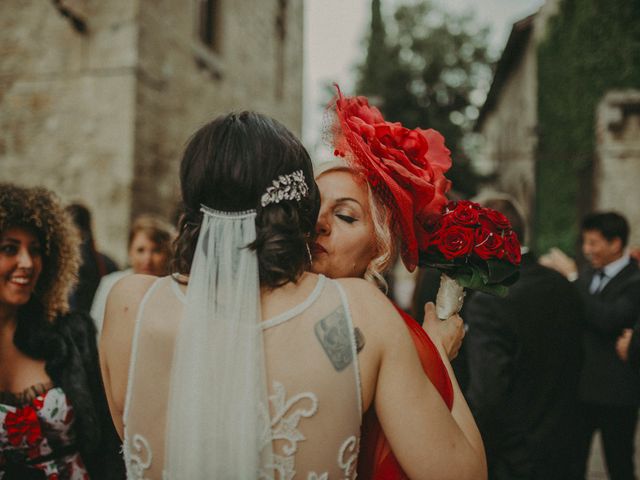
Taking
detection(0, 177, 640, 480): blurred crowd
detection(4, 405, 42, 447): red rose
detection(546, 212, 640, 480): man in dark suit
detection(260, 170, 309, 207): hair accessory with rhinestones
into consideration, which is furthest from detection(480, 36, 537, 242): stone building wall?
detection(260, 170, 309, 207): hair accessory with rhinestones

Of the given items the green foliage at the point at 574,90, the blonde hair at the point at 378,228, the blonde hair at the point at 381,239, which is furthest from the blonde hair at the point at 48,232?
the green foliage at the point at 574,90

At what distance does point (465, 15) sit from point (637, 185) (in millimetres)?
22435

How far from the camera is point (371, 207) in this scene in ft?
5.89

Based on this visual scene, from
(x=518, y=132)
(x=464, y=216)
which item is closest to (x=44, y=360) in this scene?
(x=464, y=216)

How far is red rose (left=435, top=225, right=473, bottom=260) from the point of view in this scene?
178 centimetres

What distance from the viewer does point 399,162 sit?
1.71 m

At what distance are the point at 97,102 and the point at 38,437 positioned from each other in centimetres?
661

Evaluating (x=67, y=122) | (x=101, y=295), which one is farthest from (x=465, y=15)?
(x=101, y=295)

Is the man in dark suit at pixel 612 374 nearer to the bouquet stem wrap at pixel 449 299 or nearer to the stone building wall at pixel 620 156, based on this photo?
the bouquet stem wrap at pixel 449 299

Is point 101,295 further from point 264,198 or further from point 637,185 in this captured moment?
point 637,185

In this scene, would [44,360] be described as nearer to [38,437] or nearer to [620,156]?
[38,437]

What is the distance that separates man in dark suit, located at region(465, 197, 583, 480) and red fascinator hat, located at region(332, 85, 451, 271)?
136cm

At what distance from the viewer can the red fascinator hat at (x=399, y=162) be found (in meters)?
1.69

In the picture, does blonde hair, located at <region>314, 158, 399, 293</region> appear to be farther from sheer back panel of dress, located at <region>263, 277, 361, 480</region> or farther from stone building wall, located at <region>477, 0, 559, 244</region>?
stone building wall, located at <region>477, 0, 559, 244</region>
